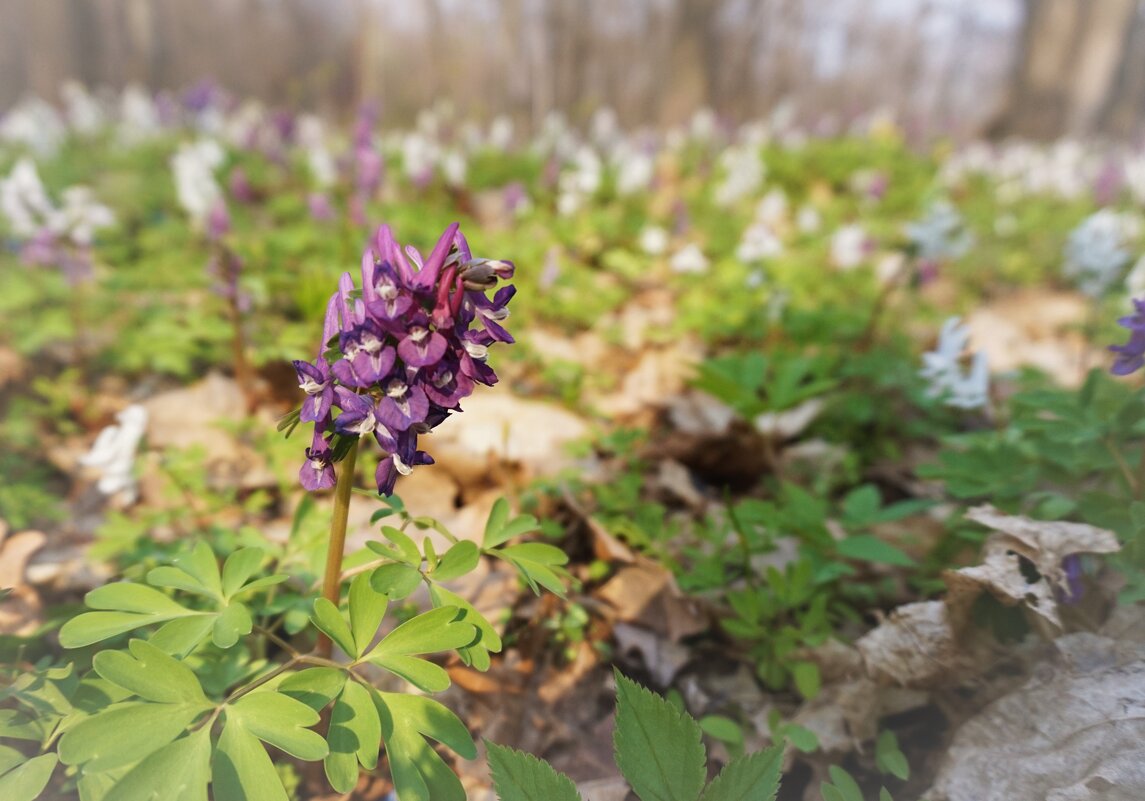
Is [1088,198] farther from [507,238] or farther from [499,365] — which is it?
[499,365]

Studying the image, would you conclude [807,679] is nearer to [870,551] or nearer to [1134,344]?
[870,551]

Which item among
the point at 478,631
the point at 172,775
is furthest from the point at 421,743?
the point at 172,775

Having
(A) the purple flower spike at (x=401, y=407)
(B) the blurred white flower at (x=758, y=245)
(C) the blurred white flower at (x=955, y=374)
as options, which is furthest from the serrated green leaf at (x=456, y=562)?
(B) the blurred white flower at (x=758, y=245)

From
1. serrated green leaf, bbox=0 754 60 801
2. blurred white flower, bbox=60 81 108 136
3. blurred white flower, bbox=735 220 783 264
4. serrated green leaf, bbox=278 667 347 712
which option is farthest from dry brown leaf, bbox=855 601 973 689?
blurred white flower, bbox=60 81 108 136

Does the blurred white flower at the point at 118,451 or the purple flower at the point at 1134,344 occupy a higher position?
the blurred white flower at the point at 118,451

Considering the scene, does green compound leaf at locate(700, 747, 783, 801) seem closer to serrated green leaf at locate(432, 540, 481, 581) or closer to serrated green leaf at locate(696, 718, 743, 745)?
serrated green leaf at locate(696, 718, 743, 745)

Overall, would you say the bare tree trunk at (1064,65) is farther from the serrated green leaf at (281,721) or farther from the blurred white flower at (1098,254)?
the serrated green leaf at (281,721)

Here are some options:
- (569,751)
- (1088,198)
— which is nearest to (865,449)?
(569,751)
